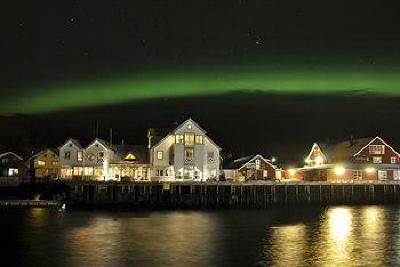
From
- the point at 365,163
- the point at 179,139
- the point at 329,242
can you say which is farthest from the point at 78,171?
the point at 329,242

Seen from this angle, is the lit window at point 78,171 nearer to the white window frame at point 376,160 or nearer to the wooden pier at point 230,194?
the wooden pier at point 230,194

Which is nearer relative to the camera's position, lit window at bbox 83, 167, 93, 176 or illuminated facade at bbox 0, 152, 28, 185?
lit window at bbox 83, 167, 93, 176

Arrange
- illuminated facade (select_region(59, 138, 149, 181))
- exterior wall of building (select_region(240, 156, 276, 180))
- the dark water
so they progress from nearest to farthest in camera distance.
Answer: the dark water, illuminated facade (select_region(59, 138, 149, 181)), exterior wall of building (select_region(240, 156, 276, 180))

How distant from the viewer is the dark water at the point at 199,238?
39156mm

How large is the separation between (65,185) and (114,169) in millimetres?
10918

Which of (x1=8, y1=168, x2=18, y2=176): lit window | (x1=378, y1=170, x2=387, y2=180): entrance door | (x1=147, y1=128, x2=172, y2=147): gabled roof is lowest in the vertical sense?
(x1=378, y1=170, x2=387, y2=180): entrance door

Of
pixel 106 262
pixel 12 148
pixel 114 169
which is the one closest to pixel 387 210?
pixel 114 169

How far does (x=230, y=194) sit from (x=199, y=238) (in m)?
37.9

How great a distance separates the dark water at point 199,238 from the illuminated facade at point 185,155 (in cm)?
1791

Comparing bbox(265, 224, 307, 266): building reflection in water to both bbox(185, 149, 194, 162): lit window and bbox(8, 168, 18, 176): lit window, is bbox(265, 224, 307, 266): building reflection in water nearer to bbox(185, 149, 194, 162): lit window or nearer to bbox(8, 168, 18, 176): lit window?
bbox(185, 149, 194, 162): lit window

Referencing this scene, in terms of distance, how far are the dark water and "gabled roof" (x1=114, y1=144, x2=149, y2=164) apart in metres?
24.8

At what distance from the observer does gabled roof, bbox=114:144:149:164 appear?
9681cm

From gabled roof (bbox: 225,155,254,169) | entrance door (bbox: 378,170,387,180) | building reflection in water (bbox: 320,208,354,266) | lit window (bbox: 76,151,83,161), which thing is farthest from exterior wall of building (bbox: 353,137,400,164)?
lit window (bbox: 76,151,83,161)

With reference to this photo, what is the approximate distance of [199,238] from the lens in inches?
1944
